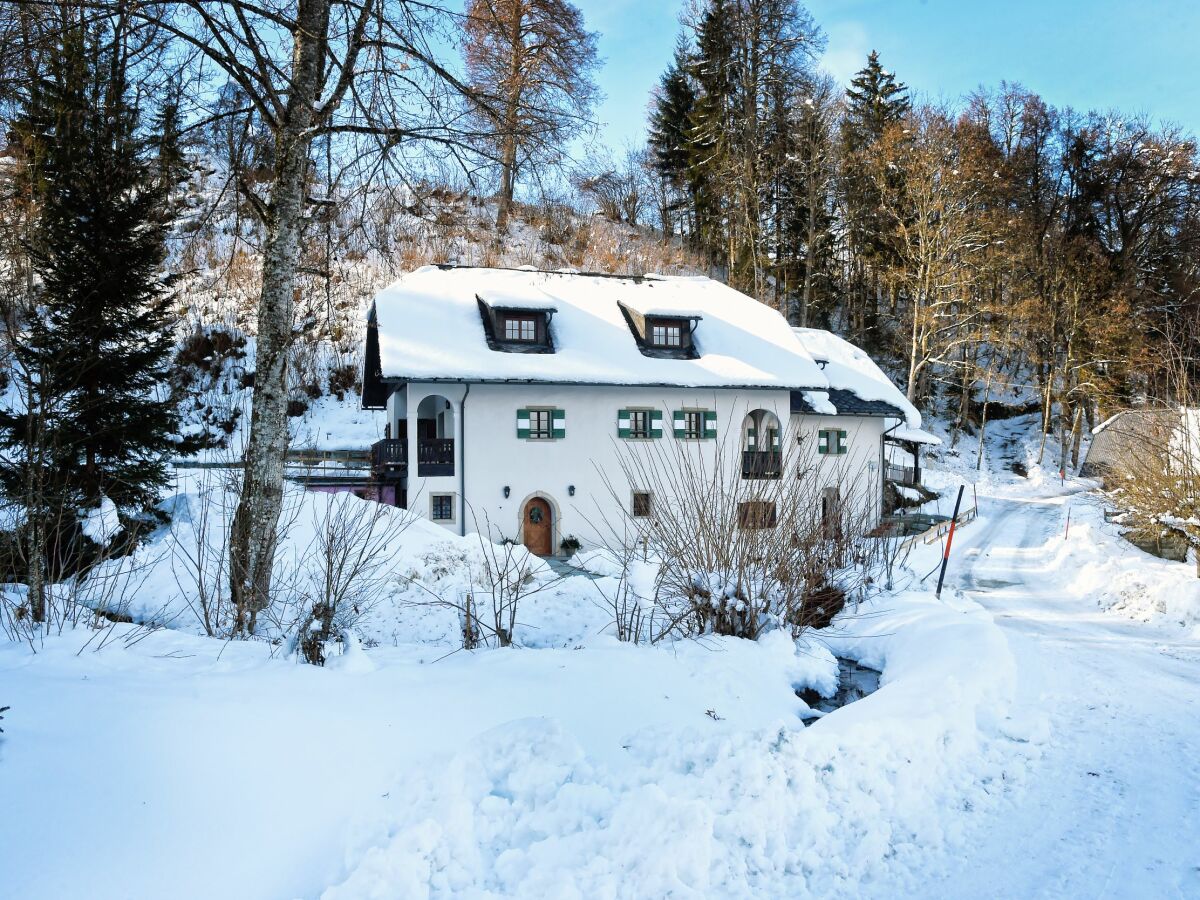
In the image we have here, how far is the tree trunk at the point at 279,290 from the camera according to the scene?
21.8 feet

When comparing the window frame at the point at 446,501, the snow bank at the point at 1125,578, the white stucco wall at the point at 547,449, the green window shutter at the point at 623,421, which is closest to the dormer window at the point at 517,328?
the white stucco wall at the point at 547,449

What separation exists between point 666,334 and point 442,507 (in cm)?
771

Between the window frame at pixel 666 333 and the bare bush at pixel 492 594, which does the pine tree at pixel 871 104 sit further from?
the bare bush at pixel 492 594

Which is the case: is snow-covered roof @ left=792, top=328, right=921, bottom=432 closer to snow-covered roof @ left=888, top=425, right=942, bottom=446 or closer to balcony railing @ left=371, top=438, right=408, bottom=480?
snow-covered roof @ left=888, top=425, right=942, bottom=446

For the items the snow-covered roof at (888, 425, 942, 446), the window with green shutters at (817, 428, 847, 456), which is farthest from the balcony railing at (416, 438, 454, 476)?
the snow-covered roof at (888, 425, 942, 446)

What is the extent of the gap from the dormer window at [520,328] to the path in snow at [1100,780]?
42.9 ft

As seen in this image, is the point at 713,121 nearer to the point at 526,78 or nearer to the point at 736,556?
the point at 526,78

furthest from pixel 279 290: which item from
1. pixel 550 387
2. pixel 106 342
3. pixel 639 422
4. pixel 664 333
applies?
pixel 664 333

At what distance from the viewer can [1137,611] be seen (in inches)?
437

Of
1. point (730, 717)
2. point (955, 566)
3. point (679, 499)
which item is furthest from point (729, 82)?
point (730, 717)

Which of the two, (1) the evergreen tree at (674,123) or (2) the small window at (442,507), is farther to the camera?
(1) the evergreen tree at (674,123)

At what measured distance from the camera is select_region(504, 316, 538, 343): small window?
19547mm

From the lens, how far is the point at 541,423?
19.5 metres

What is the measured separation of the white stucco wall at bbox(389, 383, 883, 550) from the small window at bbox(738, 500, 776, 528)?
1109cm
